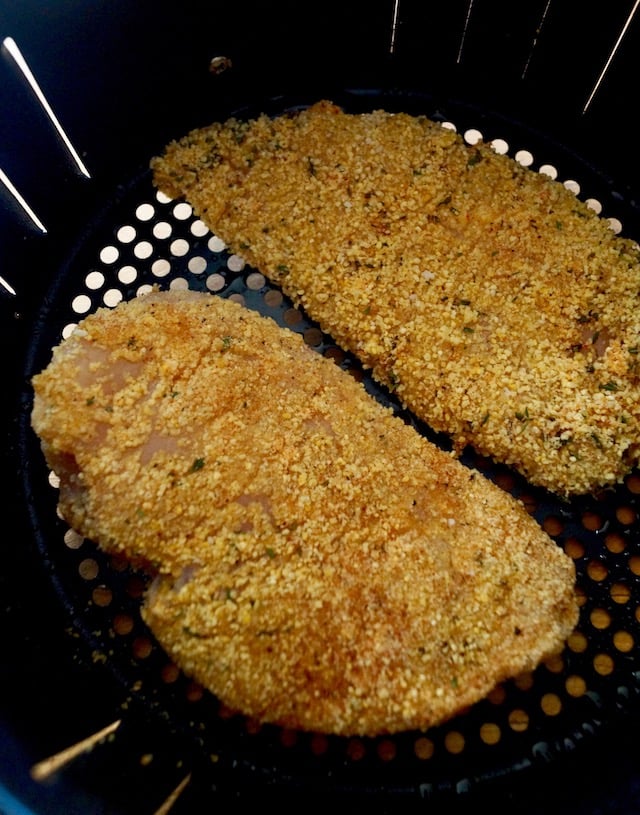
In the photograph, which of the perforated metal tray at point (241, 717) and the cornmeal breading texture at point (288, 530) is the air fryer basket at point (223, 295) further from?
the cornmeal breading texture at point (288, 530)

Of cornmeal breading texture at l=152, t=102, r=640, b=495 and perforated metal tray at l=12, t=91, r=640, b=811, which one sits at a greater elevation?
cornmeal breading texture at l=152, t=102, r=640, b=495

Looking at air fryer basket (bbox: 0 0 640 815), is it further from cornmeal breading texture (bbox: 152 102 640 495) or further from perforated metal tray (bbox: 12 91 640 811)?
cornmeal breading texture (bbox: 152 102 640 495)

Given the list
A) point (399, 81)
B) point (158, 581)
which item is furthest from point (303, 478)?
point (399, 81)

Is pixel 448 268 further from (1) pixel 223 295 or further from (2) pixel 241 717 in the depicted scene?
(2) pixel 241 717

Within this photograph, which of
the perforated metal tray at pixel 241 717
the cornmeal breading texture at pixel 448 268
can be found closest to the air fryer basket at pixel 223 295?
the perforated metal tray at pixel 241 717

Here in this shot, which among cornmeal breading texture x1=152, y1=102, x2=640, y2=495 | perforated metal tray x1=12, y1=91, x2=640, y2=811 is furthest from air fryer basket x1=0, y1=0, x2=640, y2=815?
cornmeal breading texture x1=152, y1=102, x2=640, y2=495

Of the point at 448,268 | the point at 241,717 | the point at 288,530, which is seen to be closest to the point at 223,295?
the point at 448,268

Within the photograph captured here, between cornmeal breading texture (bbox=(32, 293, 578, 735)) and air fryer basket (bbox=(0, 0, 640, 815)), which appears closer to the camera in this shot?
cornmeal breading texture (bbox=(32, 293, 578, 735))
